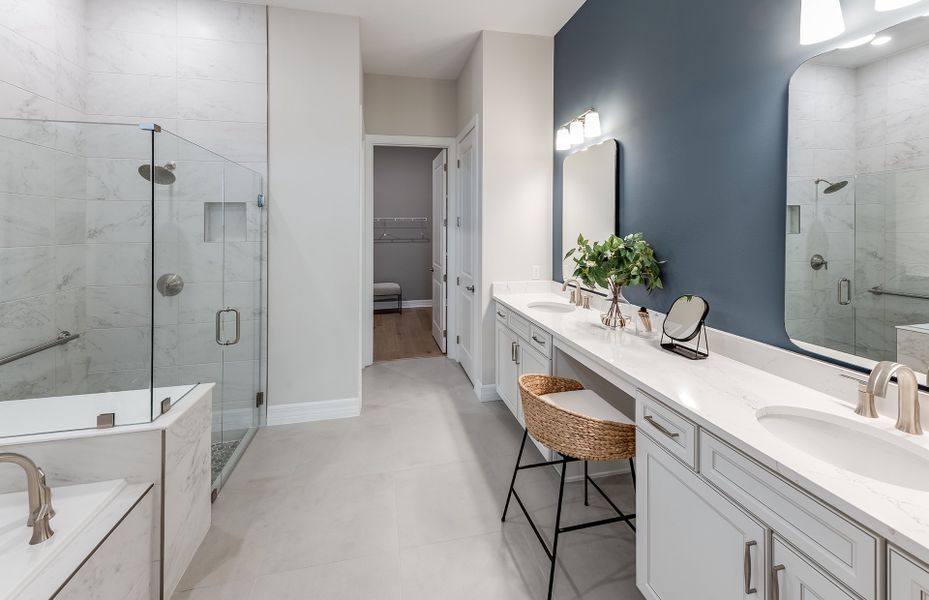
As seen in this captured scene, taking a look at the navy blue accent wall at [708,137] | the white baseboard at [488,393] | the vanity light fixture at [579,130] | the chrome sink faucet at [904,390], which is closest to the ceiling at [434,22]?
the navy blue accent wall at [708,137]

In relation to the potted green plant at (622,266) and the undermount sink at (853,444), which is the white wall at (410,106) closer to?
the potted green plant at (622,266)

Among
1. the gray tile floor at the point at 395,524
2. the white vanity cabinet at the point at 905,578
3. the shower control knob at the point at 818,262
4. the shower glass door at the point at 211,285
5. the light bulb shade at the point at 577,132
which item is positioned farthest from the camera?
the light bulb shade at the point at 577,132

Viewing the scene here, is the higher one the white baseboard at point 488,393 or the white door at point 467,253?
the white door at point 467,253

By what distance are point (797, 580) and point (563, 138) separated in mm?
2855

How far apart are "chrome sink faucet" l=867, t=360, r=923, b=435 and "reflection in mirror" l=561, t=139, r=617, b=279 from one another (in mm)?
1721

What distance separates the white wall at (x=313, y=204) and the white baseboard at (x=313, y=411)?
3 centimetres

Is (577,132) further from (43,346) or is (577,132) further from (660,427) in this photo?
(43,346)

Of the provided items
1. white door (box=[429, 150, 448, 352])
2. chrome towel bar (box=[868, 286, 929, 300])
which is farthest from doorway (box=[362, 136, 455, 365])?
chrome towel bar (box=[868, 286, 929, 300])

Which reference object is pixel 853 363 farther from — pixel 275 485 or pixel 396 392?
pixel 396 392

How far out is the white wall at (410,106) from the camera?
4164mm

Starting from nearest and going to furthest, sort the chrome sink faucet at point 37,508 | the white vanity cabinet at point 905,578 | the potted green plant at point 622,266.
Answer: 1. the white vanity cabinet at point 905,578
2. the chrome sink faucet at point 37,508
3. the potted green plant at point 622,266

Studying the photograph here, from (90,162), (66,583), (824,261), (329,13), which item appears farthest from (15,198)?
(824,261)

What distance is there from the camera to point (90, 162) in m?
2.15

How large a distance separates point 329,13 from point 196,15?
2.75ft
